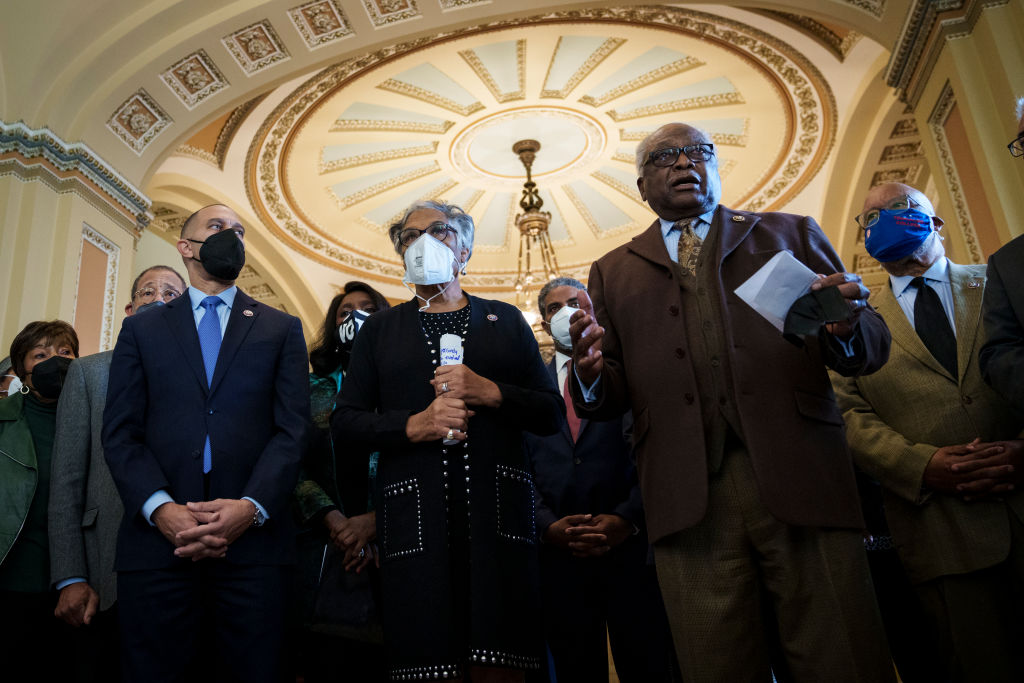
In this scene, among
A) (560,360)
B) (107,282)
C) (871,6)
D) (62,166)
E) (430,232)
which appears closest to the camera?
(430,232)

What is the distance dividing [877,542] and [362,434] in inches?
68.5

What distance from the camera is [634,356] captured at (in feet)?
5.97

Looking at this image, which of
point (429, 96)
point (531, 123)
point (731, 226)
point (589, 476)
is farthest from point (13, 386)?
point (531, 123)

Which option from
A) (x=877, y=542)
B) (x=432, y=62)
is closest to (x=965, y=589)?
(x=877, y=542)

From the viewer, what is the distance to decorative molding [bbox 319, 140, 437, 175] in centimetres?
838

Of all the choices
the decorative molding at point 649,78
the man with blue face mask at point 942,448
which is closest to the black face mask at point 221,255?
the man with blue face mask at point 942,448

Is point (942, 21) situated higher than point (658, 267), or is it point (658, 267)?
point (942, 21)

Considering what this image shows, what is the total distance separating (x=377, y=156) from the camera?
27.8ft

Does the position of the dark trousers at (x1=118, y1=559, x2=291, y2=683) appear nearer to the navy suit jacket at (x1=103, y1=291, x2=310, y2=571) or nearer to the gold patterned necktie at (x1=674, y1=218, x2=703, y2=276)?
the navy suit jacket at (x1=103, y1=291, x2=310, y2=571)

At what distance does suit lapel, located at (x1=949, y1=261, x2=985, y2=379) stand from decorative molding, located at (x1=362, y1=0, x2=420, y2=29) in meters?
4.50

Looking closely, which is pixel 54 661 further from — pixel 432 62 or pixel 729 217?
pixel 432 62

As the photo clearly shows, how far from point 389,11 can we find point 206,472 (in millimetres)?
4649

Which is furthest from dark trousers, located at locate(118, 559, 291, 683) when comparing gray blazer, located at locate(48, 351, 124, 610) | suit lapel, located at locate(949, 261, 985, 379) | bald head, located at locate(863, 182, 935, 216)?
bald head, located at locate(863, 182, 935, 216)

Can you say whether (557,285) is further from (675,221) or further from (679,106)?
(679,106)
